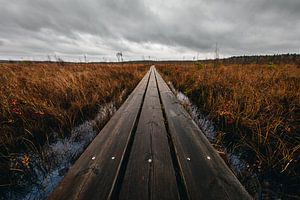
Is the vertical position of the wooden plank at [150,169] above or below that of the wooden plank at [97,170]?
below

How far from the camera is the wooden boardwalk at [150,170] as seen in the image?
32.0 inches

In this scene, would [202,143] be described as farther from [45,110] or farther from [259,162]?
[45,110]

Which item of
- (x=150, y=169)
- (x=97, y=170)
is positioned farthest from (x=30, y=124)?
(x=150, y=169)

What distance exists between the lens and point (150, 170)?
991 millimetres

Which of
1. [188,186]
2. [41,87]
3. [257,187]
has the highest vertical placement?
[41,87]

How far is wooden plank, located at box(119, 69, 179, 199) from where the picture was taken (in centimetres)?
82

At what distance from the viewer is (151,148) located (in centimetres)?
126

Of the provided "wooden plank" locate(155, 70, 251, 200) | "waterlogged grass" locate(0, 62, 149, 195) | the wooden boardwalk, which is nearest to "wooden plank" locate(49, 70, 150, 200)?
the wooden boardwalk

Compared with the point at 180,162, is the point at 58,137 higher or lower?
lower

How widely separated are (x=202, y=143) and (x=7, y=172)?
1.73m

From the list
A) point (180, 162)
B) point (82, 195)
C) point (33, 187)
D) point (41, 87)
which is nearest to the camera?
point (82, 195)

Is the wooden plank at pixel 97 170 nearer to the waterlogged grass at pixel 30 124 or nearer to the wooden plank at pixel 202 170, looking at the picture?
the wooden plank at pixel 202 170

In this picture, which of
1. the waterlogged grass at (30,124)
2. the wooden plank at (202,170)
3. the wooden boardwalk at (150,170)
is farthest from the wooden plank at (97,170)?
the waterlogged grass at (30,124)

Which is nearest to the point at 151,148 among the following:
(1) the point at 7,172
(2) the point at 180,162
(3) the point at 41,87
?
(2) the point at 180,162
